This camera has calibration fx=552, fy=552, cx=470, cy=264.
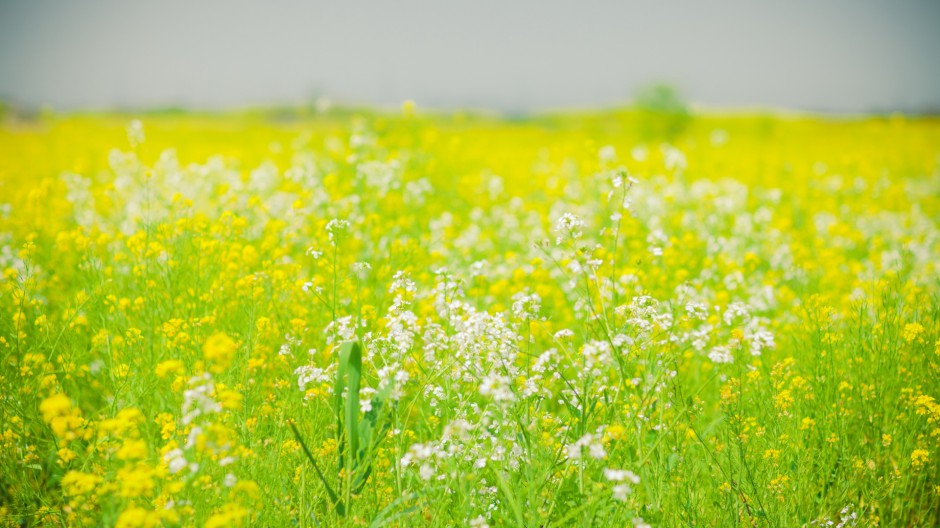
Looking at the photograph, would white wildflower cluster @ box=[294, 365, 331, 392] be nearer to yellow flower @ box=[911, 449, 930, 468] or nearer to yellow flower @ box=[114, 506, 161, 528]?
yellow flower @ box=[114, 506, 161, 528]

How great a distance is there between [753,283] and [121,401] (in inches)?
196

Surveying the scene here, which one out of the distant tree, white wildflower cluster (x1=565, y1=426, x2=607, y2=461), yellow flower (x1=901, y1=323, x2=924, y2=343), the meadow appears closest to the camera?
white wildflower cluster (x1=565, y1=426, x2=607, y2=461)

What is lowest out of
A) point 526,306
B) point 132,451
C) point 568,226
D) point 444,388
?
point 444,388

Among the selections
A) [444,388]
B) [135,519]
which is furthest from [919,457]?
[135,519]

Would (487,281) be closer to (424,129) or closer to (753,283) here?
(753,283)

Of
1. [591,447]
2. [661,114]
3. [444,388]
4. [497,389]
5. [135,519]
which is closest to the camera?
[135,519]

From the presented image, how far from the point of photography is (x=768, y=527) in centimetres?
243

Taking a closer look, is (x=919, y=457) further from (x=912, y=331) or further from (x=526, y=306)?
(x=526, y=306)

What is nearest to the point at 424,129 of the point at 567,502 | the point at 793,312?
the point at 793,312

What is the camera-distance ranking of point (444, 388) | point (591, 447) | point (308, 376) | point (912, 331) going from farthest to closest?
1. point (912, 331)
2. point (444, 388)
3. point (308, 376)
4. point (591, 447)

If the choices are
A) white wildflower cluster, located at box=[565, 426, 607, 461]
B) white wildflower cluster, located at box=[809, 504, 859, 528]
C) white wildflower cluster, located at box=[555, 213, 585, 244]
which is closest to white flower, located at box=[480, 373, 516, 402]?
white wildflower cluster, located at box=[565, 426, 607, 461]

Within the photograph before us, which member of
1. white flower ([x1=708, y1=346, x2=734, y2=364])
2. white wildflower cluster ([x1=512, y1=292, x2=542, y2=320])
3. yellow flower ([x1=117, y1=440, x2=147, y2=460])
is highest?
white wildflower cluster ([x1=512, y1=292, x2=542, y2=320])

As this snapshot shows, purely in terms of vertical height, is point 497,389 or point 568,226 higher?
point 568,226

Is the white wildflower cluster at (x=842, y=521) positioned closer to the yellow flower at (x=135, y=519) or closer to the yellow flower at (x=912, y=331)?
the yellow flower at (x=912, y=331)
